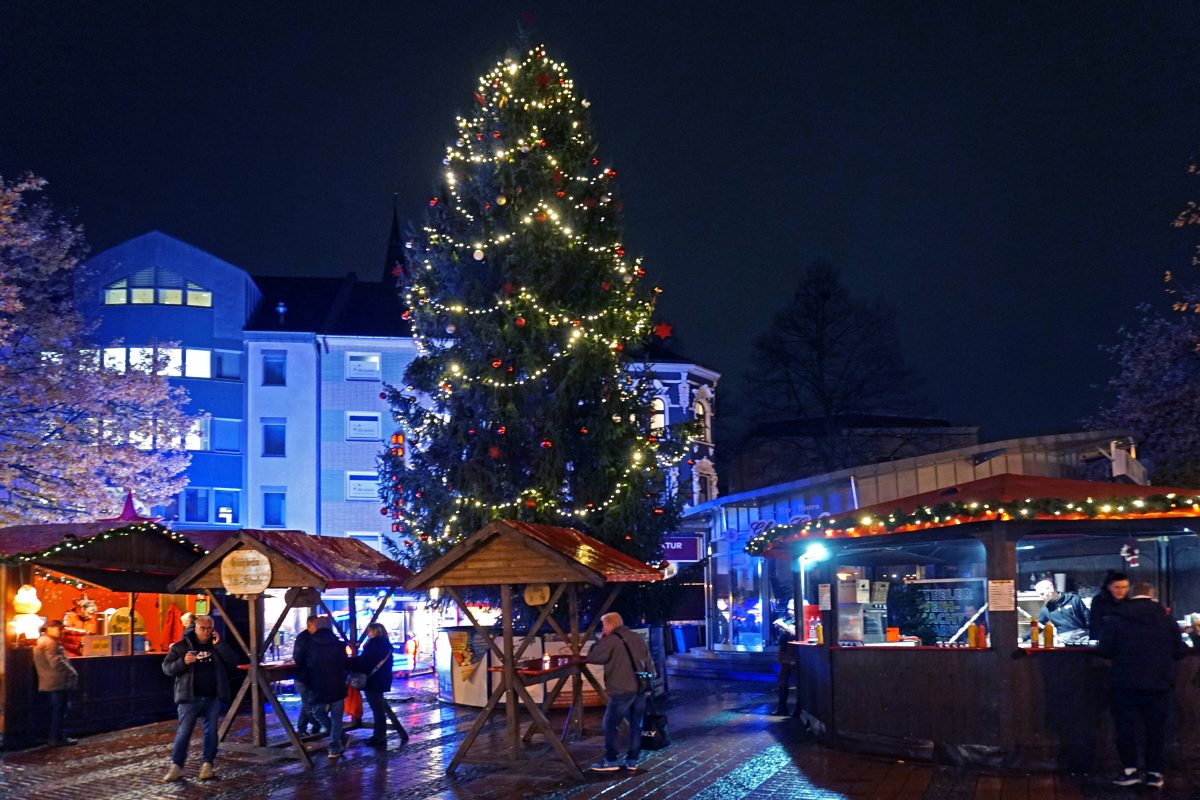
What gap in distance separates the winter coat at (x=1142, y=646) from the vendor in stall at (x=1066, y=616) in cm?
231

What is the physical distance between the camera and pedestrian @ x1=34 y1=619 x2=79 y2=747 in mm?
17281

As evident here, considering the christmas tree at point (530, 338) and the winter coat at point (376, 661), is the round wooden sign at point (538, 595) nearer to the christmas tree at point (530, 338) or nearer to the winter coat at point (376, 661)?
the winter coat at point (376, 661)

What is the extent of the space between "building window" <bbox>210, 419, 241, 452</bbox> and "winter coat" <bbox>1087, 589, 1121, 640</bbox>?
34.1 metres

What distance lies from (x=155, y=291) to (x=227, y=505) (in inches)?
297

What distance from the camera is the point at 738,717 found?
19.1 m

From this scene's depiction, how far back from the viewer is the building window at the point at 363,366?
43.6 meters

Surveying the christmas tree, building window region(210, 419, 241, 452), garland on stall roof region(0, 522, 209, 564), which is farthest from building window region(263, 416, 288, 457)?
the christmas tree

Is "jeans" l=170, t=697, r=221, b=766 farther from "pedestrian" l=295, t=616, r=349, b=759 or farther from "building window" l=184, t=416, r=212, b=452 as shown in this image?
"building window" l=184, t=416, r=212, b=452

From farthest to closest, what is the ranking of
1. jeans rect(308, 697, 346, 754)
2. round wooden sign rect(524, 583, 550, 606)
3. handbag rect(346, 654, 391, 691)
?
handbag rect(346, 654, 391, 691)
jeans rect(308, 697, 346, 754)
round wooden sign rect(524, 583, 550, 606)

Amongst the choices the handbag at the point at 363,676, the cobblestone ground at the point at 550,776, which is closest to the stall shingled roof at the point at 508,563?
the cobblestone ground at the point at 550,776

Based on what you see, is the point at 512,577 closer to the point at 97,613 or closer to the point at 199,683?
the point at 199,683

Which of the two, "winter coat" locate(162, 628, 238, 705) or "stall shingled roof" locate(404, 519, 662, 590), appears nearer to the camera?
"winter coat" locate(162, 628, 238, 705)

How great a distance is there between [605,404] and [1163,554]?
9.81 m

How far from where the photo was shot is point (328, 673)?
15.3 m
